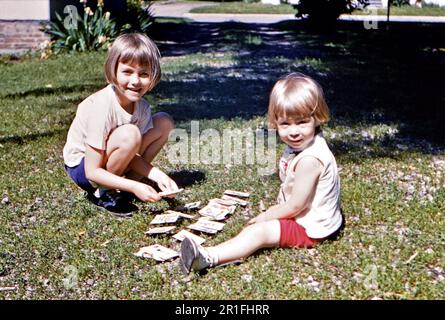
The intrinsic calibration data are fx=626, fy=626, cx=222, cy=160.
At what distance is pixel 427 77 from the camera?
9117mm

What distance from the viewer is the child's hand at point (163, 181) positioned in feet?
13.8

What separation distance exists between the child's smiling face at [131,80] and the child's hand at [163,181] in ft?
1.78

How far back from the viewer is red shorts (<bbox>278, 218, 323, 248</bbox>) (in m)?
3.52

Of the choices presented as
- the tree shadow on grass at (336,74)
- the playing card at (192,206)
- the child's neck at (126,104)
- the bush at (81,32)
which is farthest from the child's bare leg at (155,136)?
the bush at (81,32)

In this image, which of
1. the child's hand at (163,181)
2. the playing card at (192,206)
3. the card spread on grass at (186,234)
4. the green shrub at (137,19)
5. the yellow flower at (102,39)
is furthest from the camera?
the green shrub at (137,19)

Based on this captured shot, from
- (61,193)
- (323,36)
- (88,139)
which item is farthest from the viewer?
(323,36)

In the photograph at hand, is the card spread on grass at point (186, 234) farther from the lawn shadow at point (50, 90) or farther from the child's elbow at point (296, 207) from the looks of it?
the lawn shadow at point (50, 90)

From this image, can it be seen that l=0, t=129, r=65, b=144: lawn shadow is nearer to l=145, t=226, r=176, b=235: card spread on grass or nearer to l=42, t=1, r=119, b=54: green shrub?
l=145, t=226, r=176, b=235: card spread on grass

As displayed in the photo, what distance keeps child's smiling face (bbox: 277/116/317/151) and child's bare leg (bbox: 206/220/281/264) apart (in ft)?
1.56

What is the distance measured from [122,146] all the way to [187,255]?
1.13 metres
